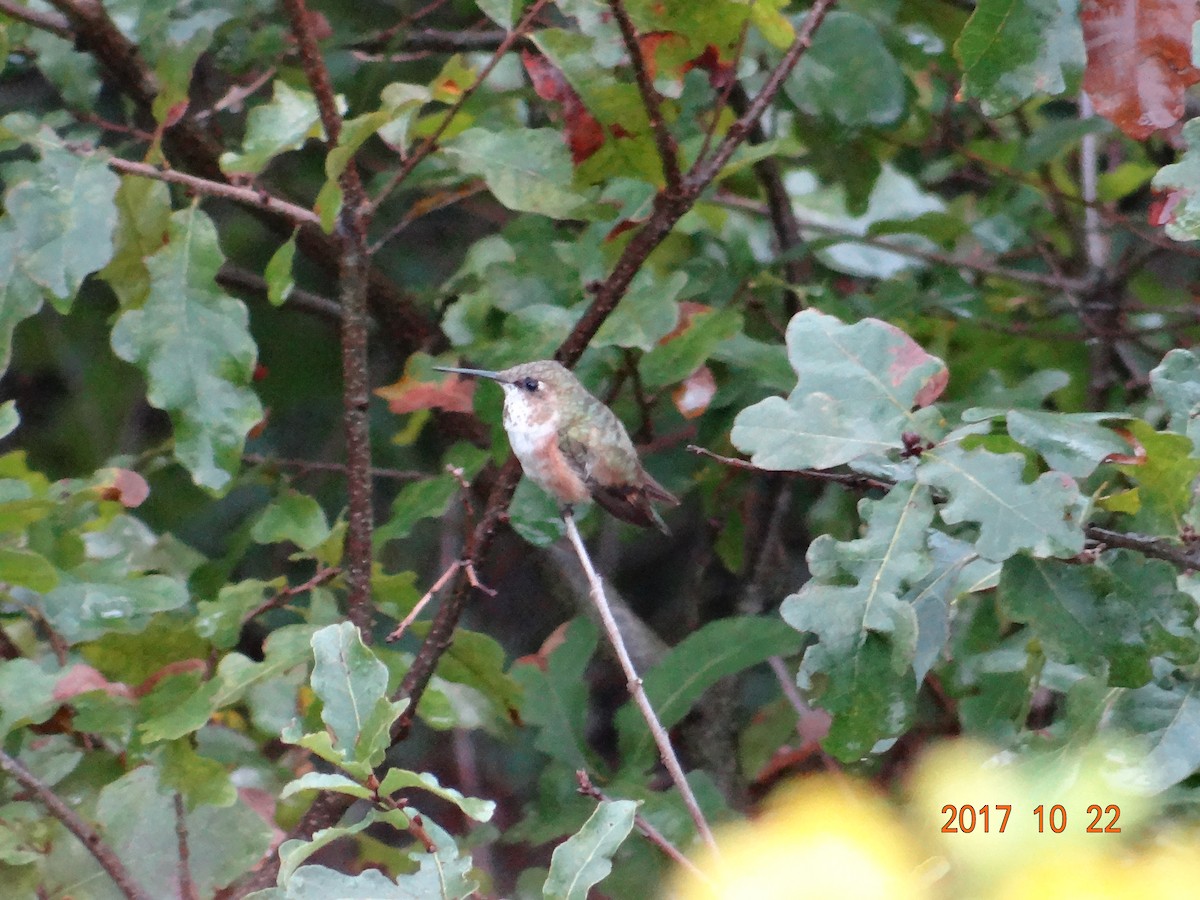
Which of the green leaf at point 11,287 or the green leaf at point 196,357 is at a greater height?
the green leaf at point 11,287

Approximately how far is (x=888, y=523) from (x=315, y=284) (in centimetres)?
239

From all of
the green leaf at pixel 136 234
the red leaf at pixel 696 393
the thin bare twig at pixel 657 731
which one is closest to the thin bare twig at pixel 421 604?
the thin bare twig at pixel 657 731

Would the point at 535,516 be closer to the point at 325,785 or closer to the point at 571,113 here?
the point at 571,113

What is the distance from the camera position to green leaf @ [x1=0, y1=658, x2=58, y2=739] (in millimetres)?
1654

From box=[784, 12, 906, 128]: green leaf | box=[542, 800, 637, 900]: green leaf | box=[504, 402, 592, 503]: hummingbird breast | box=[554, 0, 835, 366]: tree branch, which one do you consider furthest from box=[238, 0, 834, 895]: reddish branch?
box=[784, 12, 906, 128]: green leaf

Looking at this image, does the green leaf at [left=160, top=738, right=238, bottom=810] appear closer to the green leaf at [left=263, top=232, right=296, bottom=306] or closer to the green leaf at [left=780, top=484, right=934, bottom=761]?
the green leaf at [left=263, top=232, right=296, bottom=306]

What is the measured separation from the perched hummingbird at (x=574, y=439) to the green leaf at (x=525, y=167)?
1.42 feet

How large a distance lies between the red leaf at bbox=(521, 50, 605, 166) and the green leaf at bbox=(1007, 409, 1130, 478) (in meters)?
0.89

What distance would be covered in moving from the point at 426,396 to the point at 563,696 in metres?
0.63

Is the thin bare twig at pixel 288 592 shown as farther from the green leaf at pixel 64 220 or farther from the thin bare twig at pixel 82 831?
the green leaf at pixel 64 220

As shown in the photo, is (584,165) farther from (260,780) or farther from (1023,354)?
(1023,354)

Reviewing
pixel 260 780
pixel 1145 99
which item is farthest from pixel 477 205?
pixel 1145 99

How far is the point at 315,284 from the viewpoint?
11.1ft

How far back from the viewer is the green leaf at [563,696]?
2344 millimetres
